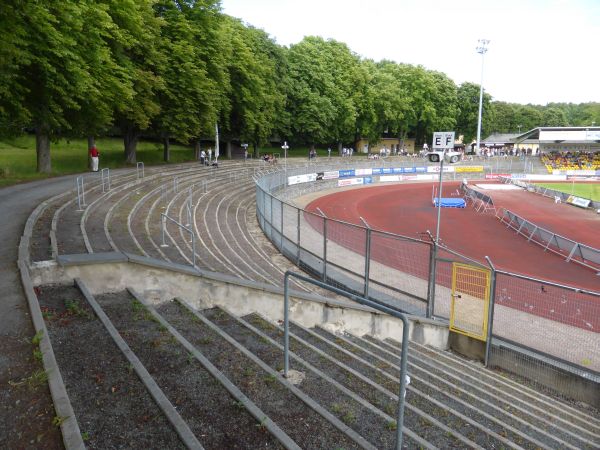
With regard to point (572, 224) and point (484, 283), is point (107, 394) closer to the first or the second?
point (484, 283)

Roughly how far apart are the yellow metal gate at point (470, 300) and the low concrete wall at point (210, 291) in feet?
2.20

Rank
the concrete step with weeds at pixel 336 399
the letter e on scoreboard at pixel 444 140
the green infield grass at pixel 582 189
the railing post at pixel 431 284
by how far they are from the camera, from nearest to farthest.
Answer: the concrete step with weeds at pixel 336 399 → the railing post at pixel 431 284 → the letter e on scoreboard at pixel 444 140 → the green infield grass at pixel 582 189

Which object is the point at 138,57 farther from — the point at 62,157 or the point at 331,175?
the point at 331,175

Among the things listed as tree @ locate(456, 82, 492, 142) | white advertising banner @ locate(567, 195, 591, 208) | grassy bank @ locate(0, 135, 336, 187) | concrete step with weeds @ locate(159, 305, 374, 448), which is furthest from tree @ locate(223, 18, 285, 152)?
tree @ locate(456, 82, 492, 142)

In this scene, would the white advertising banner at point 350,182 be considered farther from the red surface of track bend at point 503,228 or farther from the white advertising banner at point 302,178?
the white advertising banner at point 302,178

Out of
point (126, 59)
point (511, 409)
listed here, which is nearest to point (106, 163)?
point (126, 59)

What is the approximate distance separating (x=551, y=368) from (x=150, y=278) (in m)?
7.59

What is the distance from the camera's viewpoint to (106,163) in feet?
117

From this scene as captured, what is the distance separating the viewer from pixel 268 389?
16.5 ft

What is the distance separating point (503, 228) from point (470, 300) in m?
20.4

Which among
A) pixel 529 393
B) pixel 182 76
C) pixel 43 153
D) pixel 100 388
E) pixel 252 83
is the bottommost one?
pixel 529 393

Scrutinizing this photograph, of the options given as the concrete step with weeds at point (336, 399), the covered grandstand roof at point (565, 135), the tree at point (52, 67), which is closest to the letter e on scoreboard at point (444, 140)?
the concrete step with weeds at point (336, 399)


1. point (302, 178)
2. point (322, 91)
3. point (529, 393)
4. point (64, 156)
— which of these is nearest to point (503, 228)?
point (302, 178)

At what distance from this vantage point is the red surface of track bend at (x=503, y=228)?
10.1 m
